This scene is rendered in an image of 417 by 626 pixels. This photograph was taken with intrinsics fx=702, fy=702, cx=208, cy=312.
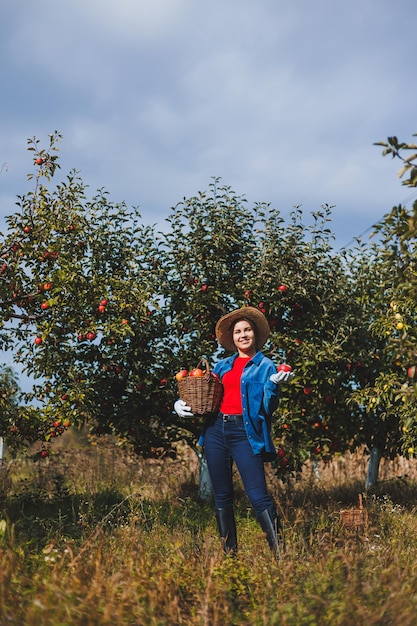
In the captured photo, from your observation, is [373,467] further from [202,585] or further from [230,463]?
[202,585]

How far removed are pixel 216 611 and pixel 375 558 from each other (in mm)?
1591

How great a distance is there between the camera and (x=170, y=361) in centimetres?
866

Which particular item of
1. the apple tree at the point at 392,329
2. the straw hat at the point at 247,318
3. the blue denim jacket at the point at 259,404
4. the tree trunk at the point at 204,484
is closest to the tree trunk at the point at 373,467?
the apple tree at the point at 392,329

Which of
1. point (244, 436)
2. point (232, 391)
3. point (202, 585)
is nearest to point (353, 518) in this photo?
point (244, 436)

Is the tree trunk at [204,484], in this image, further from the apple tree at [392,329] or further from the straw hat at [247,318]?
the straw hat at [247,318]

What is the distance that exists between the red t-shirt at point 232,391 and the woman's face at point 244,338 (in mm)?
102

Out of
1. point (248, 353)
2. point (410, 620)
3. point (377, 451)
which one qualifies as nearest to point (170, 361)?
point (248, 353)

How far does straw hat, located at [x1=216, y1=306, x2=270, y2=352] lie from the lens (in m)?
5.97

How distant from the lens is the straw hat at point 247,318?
5970 mm

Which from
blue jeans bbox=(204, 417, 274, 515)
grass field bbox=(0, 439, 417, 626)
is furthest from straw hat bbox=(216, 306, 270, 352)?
→ grass field bbox=(0, 439, 417, 626)

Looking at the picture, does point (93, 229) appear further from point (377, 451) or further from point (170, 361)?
point (377, 451)

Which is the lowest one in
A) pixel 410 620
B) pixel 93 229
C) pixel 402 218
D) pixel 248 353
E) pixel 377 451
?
pixel 410 620

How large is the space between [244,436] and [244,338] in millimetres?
845

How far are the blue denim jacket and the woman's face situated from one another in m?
0.31
